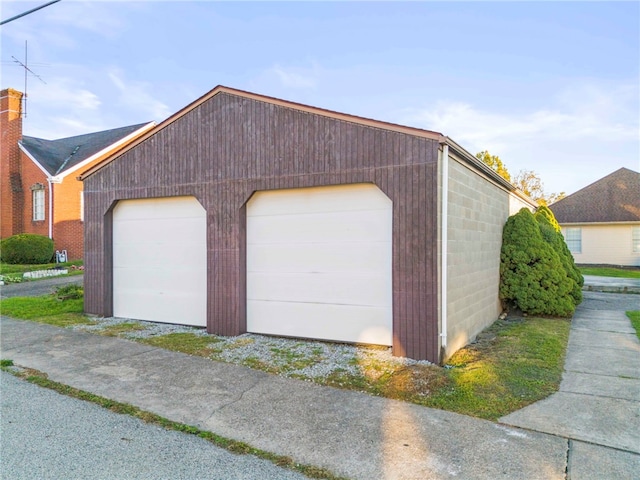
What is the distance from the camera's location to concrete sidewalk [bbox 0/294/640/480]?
303 centimetres

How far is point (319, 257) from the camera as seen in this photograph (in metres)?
6.59

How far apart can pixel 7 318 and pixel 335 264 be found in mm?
7140

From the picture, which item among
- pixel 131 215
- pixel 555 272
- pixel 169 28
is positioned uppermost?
pixel 169 28

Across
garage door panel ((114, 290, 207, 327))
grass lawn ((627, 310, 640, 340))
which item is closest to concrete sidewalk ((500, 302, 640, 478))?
grass lawn ((627, 310, 640, 340))

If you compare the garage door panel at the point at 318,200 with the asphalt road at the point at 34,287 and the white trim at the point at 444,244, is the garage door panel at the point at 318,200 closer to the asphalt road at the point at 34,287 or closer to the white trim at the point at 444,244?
the white trim at the point at 444,244

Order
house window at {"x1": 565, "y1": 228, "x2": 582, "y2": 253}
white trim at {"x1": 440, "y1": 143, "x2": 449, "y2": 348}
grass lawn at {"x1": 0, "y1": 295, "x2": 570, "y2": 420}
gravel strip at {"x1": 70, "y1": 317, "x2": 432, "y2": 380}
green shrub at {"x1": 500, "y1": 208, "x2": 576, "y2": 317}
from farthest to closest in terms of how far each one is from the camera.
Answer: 1. house window at {"x1": 565, "y1": 228, "x2": 582, "y2": 253}
2. green shrub at {"x1": 500, "y1": 208, "x2": 576, "y2": 317}
3. white trim at {"x1": 440, "y1": 143, "x2": 449, "y2": 348}
4. gravel strip at {"x1": 70, "y1": 317, "x2": 432, "y2": 380}
5. grass lawn at {"x1": 0, "y1": 295, "x2": 570, "y2": 420}

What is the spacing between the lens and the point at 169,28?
32.5 ft

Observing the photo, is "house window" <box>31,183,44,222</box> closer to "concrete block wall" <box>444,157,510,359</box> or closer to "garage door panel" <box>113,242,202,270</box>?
"garage door panel" <box>113,242,202,270</box>

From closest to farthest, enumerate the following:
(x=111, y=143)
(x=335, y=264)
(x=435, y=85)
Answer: (x=335, y=264) < (x=435, y=85) < (x=111, y=143)

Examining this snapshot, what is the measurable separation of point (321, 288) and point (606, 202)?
20828mm

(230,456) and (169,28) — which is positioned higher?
(169,28)

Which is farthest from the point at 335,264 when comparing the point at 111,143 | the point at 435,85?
the point at 111,143

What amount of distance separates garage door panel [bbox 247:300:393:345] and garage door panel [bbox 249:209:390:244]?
3.49ft

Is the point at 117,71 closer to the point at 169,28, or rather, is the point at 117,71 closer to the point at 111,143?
the point at 169,28
